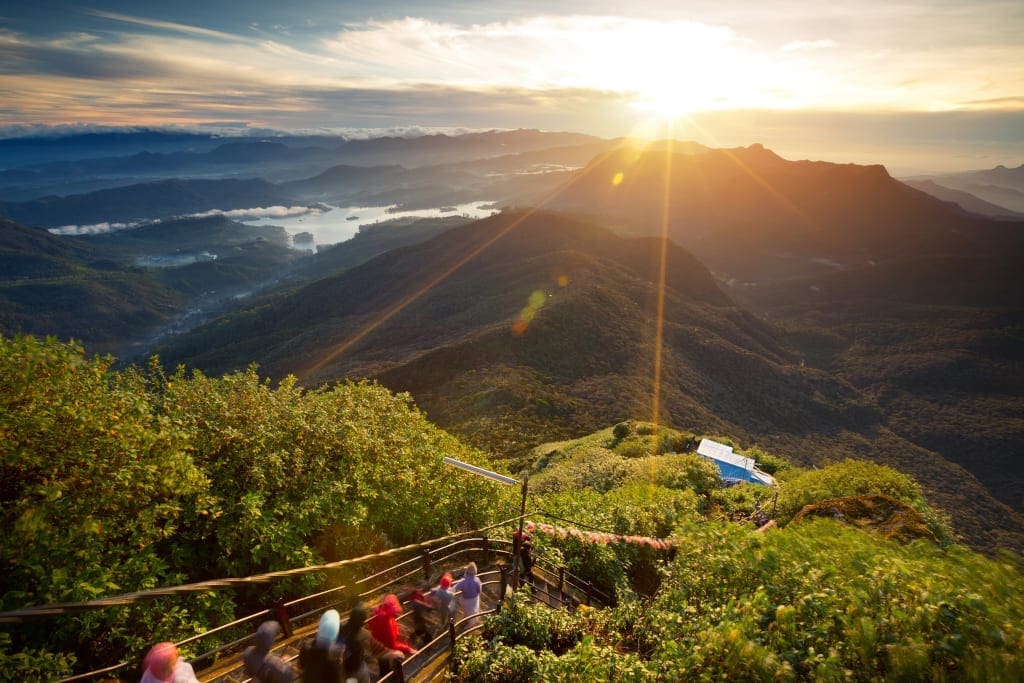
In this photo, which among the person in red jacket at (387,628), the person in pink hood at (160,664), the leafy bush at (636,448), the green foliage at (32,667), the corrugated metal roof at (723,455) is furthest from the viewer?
the leafy bush at (636,448)

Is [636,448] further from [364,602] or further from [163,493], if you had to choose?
[163,493]

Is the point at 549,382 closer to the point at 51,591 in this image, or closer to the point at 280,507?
the point at 280,507

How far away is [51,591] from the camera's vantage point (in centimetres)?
722

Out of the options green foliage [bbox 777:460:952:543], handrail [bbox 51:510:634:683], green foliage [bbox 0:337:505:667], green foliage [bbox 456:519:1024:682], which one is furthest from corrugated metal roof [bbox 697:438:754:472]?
green foliage [bbox 456:519:1024:682]

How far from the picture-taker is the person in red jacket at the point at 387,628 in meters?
8.38

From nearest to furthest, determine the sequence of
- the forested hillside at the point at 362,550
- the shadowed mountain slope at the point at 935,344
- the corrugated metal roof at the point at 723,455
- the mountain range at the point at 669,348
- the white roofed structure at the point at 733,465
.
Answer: the forested hillside at the point at 362,550
the white roofed structure at the point at 733,465
the corrugated metal roof at the point at 723,455
the mountain range at the point at 669,348
the shadowed mountain slope at the point at 935,344

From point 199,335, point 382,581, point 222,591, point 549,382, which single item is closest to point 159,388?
point 222,591

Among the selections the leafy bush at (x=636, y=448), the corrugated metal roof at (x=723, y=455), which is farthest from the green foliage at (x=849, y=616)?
the leafy bush at (x=636, y=448)

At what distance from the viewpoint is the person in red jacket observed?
8.38 meters

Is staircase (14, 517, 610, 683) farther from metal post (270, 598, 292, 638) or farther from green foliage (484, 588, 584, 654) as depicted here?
green foliage (484, 588, 584, 654)

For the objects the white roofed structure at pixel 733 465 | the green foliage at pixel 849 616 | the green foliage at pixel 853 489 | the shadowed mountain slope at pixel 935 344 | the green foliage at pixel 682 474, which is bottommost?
the shadowed mountain slope at pixel 935 344

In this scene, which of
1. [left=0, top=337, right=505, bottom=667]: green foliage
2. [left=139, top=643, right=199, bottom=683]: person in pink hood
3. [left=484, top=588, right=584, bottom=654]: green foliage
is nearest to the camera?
[left=139, top=643, right=199, bottom=683]: person in pink hood

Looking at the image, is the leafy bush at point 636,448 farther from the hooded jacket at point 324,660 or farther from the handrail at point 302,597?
the hooded jacket at point 324,660

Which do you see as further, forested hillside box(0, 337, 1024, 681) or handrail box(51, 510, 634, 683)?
forested hillside box(0, 337, 1024, 681)
